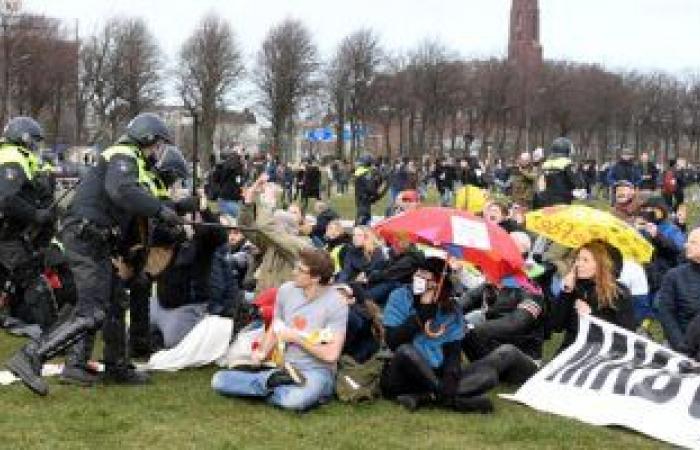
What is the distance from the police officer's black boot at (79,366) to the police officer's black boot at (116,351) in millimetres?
105

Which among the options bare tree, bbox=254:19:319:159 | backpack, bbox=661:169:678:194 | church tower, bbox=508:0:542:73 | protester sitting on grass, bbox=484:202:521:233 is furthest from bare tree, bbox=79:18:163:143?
church tower, bbox=508:0:542:73

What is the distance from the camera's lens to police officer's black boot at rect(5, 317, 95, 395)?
6715mm

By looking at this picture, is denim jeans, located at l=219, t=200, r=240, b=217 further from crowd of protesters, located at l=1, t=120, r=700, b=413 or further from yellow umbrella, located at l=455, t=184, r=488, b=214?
crowd of protesters, located at l=1, t=120, r=700, b=413

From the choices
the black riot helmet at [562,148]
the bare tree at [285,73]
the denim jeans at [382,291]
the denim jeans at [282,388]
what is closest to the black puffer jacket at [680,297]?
the denim jeans at [382,291]

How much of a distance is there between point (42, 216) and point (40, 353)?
2.56m

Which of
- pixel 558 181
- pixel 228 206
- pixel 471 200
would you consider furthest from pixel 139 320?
pixel 228 206

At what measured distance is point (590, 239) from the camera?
7.66 meters

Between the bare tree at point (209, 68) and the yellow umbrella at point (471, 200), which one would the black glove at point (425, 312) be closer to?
the yellow umbrella at point (471, 200)

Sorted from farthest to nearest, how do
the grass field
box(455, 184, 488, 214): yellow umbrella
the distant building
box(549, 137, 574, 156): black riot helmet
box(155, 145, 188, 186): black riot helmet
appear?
the distant building → box(549, 137, 574, 156): black riot helmet → box(455, 184, 488, 214): yellow umbrella → box(155, 145, 188, 186): black riot helmet → the grass field

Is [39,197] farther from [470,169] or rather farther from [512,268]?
[470,169]

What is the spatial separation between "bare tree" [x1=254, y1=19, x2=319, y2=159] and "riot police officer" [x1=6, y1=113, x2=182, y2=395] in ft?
150

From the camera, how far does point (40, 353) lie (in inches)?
266

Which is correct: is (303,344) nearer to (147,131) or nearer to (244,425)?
(244,425)

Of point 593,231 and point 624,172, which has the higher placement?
point 624,172
